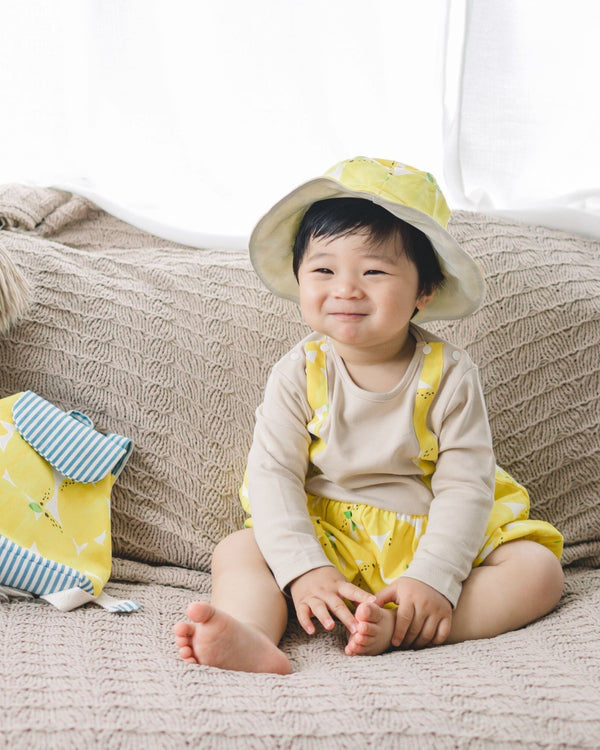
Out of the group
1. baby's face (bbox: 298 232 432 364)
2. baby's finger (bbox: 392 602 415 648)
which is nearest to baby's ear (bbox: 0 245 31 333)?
baby's face (bbox: 298 232 432 364)

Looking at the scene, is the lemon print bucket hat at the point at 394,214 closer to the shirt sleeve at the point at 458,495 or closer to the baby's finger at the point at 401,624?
the shirt sleeve at the point at 458,495

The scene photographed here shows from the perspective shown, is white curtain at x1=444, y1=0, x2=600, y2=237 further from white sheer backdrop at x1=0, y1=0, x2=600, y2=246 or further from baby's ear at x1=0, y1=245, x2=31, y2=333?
baby's ear at x1=0, y1=245, x2=31, y2=333

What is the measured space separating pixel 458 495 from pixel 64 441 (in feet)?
1.88

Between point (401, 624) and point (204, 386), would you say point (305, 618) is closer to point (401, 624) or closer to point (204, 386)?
point (401, 624)

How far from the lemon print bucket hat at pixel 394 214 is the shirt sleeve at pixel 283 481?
166 millimetres

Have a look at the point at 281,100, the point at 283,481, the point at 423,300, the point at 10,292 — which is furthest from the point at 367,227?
the point at 281,100

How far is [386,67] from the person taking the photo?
1.68 m

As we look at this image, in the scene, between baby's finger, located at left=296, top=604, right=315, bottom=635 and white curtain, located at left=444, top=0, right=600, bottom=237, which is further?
white curtain, located at left=444, top=0, right=600, bottom=237

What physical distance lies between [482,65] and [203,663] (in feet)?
4.22

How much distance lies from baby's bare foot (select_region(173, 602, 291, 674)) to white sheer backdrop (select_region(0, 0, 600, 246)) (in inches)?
34.7

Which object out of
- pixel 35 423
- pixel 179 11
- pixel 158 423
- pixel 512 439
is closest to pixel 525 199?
pixel 512 439

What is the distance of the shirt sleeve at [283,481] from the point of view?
1084mm

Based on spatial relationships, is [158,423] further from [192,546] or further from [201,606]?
[201,606]

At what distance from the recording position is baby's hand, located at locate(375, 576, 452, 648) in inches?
40.1
